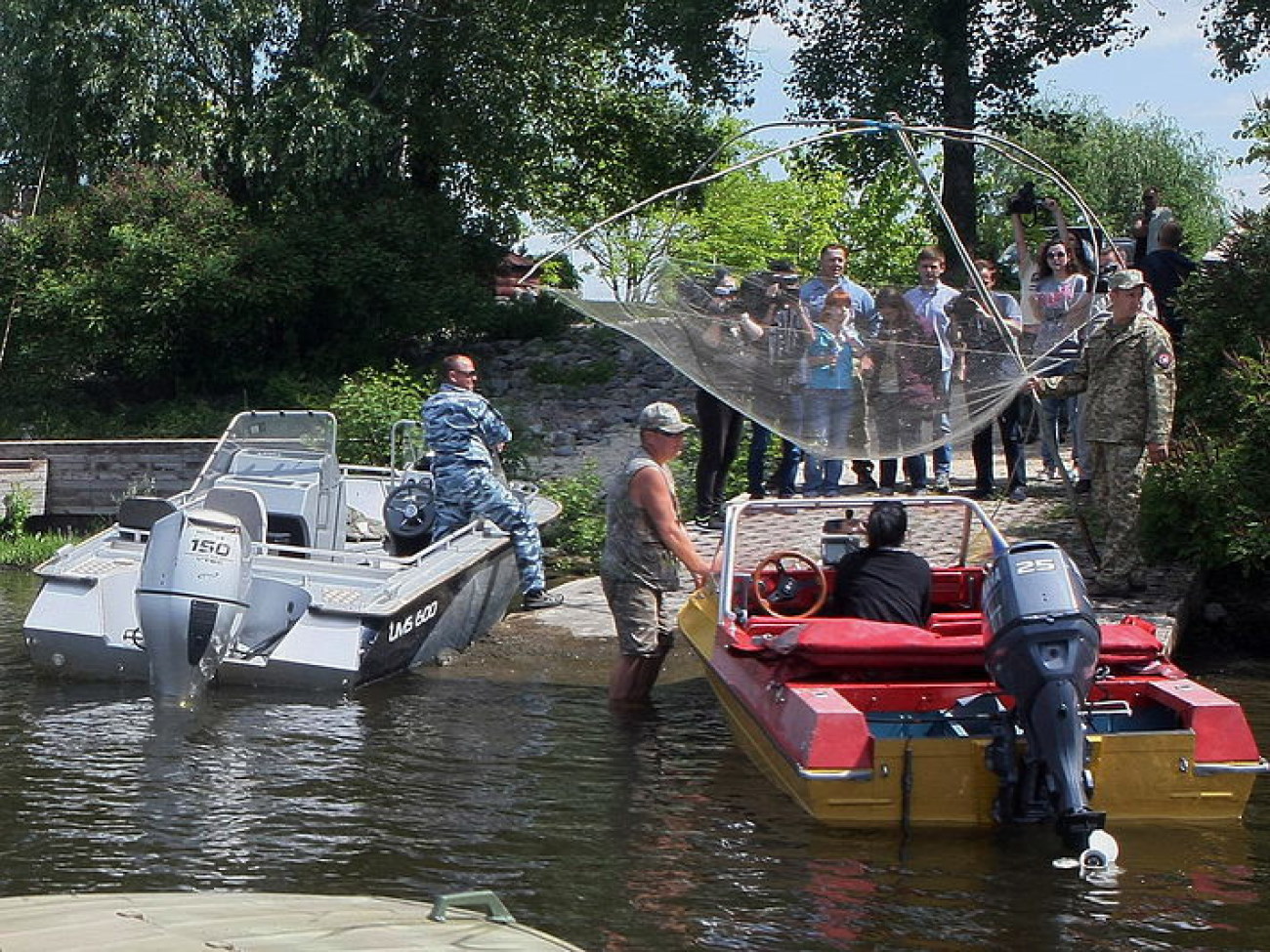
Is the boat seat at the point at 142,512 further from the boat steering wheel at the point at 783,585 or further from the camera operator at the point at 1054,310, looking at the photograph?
the camera operator at the point at 1054,310

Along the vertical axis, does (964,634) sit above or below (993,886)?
above

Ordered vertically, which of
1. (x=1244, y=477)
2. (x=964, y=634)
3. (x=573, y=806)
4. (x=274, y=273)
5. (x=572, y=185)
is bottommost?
(x=573, y=806)

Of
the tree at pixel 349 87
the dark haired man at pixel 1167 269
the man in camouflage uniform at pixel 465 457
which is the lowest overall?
the man in camouflage uniform at pixel 465 457

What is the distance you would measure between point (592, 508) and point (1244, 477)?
6.41m

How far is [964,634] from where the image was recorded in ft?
30.7

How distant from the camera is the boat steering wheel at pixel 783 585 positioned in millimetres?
9516

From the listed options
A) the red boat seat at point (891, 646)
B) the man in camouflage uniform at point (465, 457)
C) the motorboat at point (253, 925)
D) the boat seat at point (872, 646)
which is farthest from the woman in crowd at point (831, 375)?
the motorboat at point (253, 925)

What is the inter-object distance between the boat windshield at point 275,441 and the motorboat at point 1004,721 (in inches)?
206

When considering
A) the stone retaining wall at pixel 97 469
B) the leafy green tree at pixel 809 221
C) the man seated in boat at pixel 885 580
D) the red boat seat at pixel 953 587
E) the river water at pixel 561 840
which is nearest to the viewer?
the river water at pixel 561 840

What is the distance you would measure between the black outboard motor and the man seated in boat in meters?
1.36

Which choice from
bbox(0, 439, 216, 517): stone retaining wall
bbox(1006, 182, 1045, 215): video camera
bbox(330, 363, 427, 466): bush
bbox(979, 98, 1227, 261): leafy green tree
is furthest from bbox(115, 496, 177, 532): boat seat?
bbox(979, 98, 1227, 261): leafy green tree

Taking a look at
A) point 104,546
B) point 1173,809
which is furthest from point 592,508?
point 1173,809

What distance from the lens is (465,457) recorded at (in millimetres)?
12578

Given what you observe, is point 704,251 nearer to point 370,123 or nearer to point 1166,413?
point 370,123
